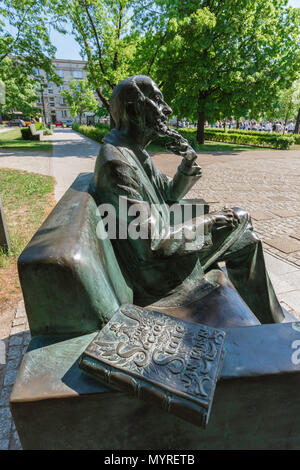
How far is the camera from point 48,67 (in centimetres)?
1791

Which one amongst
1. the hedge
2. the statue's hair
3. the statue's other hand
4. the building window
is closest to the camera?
the statue's hair

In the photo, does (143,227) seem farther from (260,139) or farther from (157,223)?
(260,139)

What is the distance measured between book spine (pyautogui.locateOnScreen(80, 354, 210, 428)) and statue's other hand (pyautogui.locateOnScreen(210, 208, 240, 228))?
116cm

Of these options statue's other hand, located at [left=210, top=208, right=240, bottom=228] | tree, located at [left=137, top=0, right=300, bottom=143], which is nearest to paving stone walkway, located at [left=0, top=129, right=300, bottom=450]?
statue's other hand, located at [left=210, top=208, right=240, bottom=228]

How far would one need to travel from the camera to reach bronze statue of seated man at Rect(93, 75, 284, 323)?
161 cm

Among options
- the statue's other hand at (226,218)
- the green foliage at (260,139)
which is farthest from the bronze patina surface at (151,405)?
the green foliage at (260,139)

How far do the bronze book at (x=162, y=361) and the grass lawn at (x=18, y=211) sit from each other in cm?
260

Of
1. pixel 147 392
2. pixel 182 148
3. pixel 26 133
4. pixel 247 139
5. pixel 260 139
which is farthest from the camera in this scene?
pixel 247 139

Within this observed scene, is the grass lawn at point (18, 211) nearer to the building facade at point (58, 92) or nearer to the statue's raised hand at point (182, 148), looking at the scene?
the statue's raised hand at point (182, 148)

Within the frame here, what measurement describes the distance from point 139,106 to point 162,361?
57.8 inches

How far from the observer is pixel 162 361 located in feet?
3.61

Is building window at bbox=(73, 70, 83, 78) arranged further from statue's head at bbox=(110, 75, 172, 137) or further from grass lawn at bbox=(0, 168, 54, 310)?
statue's head at bbox=(110, 75, 172, 137)

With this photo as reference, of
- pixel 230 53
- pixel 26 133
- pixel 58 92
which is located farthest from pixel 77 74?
pixel 230 53
